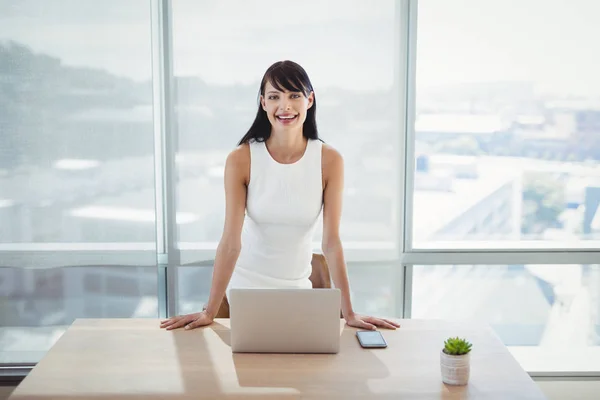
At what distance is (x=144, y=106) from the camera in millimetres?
3297

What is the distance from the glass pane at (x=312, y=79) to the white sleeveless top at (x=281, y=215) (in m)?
0.70

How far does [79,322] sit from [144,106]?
128 centimetres

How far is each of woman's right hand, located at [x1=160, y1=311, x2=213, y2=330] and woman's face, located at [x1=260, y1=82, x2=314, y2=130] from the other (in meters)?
0.78

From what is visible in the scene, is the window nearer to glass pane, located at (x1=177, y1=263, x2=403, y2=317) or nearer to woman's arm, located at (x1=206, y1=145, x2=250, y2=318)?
glass pane, located at (x1=177, y1=263, x2=403, y2=317)

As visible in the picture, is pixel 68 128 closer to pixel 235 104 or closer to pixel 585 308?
pixel 235 104

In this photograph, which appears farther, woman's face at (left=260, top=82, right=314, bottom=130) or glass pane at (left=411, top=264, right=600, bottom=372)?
glass pane at (left=411, top=264, right=600, bottom=372)

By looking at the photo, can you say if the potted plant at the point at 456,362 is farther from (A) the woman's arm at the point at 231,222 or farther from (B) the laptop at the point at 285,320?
(A) the woman's arm at the point at 231,222

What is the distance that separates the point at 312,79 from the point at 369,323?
4.77ft

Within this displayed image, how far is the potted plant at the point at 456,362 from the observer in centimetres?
182

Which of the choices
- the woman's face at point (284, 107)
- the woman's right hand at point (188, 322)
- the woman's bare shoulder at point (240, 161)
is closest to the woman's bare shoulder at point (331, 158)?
the woman's face at point (284, 107)

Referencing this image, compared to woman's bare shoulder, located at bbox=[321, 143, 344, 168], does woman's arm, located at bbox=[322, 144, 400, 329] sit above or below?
below

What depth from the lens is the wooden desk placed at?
5.88 feet

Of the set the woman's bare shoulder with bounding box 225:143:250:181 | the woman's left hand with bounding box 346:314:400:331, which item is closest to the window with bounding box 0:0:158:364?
the woman's bare shoulder with bounding box 225:143:250:181

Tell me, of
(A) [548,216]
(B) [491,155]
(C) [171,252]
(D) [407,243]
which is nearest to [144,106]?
(C) [171,252]
